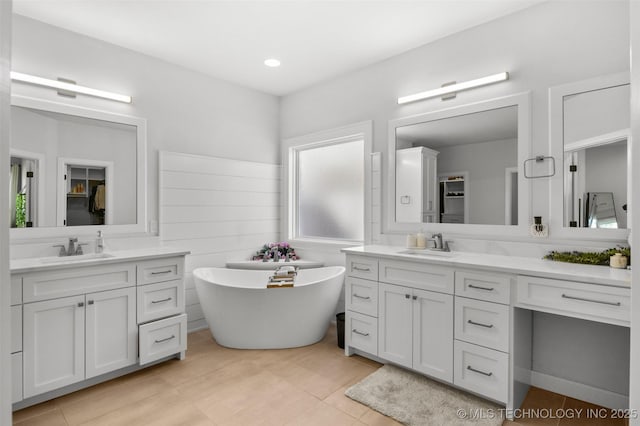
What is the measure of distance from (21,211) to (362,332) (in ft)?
8.89

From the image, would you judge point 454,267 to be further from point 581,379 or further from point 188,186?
point 188,186

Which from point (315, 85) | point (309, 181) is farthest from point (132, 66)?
point (309, 181)

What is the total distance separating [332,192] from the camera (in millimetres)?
3998

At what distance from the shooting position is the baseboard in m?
2.12

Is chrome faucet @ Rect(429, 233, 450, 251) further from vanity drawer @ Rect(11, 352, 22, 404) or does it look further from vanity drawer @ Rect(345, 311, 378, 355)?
vanity drawer @ Rect(11, 352, 22, 404)

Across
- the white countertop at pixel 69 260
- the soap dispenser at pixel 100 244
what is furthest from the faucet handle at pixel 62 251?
the soap dispenser at pixel 100 244

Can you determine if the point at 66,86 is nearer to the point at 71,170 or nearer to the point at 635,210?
the point at 71,170

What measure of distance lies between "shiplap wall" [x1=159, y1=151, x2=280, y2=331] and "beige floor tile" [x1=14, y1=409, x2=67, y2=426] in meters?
1.39

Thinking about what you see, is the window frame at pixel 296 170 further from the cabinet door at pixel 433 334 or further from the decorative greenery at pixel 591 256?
the decorative greenery at pixel 591 256

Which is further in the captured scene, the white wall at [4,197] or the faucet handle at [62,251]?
the faucet handle at [62,251]

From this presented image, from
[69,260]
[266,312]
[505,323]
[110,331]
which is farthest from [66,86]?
[505,323]

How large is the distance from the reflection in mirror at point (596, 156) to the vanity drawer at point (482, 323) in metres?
0.80

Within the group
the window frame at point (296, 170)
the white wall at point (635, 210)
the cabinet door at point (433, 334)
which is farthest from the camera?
the window frame at point (296, 170)

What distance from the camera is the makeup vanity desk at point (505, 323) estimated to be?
1.91 metres
